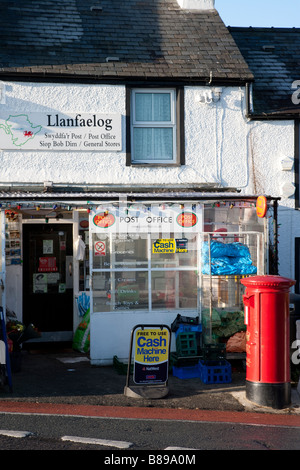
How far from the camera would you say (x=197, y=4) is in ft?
44.7

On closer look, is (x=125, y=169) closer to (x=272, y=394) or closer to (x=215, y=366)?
(x=215, y=366)

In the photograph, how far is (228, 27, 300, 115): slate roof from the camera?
12391 millimetres

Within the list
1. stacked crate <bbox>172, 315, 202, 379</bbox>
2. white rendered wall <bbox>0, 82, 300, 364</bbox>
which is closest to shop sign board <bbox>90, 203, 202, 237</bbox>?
white rendered wall <bbox>0, 82, 300, 364</bbox>

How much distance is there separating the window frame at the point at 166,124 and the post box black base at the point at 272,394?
17.2 feet

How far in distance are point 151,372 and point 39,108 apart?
580 centimetres

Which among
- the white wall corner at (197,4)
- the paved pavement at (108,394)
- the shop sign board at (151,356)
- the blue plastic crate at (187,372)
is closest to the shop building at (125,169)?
the white wall corner at (197,4)

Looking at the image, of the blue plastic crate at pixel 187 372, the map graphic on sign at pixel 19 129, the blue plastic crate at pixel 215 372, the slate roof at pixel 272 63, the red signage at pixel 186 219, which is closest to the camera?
the blue plastic crate at pixel 215 372

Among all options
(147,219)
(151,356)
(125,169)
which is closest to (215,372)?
(151,356)

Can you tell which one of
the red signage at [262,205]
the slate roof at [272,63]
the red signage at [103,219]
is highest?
the slate roof at [272,63]

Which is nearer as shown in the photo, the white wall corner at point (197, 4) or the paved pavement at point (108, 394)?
the paved pavement at point (108, 394)

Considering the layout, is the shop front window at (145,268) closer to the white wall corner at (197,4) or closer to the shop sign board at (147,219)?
the shop sign board at (147,219)

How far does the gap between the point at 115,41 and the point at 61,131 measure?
2.56 metres

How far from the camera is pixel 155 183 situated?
1170cm

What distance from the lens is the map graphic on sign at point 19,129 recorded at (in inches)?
444
